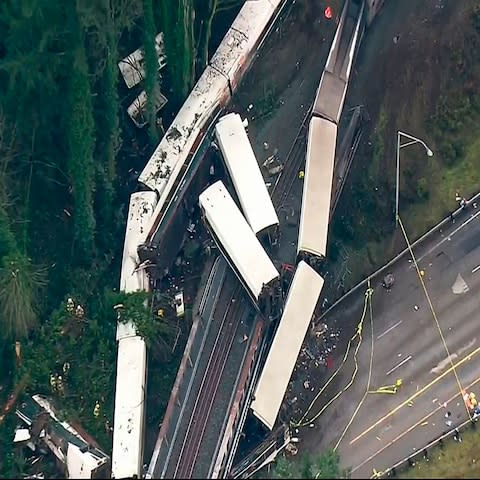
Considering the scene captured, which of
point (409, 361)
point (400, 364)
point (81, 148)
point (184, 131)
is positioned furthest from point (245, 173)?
point (409, 361)

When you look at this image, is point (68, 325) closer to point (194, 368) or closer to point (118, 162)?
point (194, 368)

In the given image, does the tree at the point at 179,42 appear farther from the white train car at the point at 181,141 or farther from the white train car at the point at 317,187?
the white train car at the point at 317,187

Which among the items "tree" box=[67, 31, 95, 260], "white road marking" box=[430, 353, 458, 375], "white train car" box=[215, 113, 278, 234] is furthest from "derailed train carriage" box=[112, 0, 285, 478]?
"white road marking" box=[430, 353, 458, 375]

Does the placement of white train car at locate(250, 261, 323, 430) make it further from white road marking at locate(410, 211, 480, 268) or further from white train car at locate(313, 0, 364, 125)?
white train car at locate(313, 0, 364, 125)

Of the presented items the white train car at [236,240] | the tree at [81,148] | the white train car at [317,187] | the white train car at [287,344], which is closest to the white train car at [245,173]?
A: the white train car at [236,240]

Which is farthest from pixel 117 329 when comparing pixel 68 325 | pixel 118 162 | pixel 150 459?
pixel 118 162
